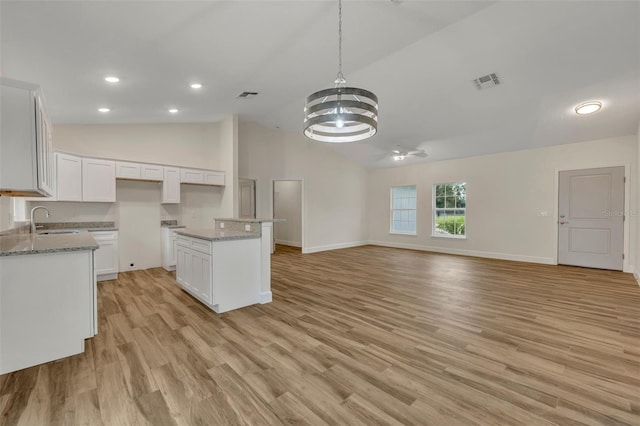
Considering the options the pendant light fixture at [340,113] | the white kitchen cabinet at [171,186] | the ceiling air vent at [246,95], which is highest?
the ceiling air vent at [246,95]

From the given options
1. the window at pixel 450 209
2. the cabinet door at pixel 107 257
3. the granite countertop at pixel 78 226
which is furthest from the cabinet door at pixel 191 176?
the window at pixel 450 209

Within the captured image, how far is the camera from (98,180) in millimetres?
4809

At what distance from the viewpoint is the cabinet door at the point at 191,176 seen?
227 inches

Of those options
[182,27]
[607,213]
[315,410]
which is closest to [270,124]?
[182,27]

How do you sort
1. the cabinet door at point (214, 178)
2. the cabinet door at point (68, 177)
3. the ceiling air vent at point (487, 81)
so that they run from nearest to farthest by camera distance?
the ceiling air vent at point (487, 81) → the cabinet door at point (68, 177) → the cabinet door at point (214, 178)

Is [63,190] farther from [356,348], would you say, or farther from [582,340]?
[582,340]

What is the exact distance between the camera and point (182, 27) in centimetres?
270

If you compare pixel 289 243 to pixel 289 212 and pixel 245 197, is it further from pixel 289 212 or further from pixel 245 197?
pixel 245 197

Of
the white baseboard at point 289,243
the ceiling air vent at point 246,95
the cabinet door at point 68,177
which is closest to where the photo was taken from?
the cabinet door at point 68,177

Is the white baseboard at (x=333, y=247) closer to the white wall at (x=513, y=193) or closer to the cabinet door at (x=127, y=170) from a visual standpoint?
the white wall at (x=513, y=193)

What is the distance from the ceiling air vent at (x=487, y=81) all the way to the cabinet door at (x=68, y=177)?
6.63 meters

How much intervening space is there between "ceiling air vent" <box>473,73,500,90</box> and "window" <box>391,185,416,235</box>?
13.9 feet

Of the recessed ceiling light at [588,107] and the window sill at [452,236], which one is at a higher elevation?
the recessed ceiling light at [588,107]

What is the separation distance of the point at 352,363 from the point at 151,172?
203 inches
